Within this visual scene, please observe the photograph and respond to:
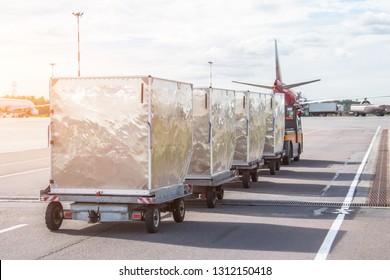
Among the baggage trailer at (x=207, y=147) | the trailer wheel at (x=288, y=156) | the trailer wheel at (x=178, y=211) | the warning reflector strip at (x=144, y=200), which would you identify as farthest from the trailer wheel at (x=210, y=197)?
the trailer wheel at (x=288, y=156)

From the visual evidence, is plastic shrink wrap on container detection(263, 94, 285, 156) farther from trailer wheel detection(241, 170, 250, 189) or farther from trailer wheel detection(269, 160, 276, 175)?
trailer wheel detection(241, 170, 250, 189)

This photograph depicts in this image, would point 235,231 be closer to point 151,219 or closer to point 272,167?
point 151,219

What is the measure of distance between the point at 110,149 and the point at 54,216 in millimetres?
1621

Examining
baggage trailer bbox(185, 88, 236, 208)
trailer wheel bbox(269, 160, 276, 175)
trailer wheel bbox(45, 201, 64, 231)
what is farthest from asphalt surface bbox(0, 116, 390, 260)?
trailer wheel bbox(269, 160, 276, 175)

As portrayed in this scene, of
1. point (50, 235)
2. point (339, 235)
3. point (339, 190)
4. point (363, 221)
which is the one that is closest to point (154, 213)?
point (50, 235)

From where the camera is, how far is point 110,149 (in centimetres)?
1273

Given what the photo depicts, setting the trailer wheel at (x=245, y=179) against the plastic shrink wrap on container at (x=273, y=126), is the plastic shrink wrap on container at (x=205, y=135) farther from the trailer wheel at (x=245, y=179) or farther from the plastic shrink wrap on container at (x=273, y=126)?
the plastic shrink wrap on container at (x=273, y=126)

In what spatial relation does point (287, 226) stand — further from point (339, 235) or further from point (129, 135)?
point (129, 135)

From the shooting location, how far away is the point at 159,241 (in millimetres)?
11766

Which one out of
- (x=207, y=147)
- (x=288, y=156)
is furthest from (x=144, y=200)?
(x=288, y=156)

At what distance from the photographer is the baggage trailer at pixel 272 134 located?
2331cm

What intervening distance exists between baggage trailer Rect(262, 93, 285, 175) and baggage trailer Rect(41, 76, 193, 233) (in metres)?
10.2

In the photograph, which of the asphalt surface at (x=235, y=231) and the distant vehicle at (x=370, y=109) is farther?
the distant vehicle at (x=370, y=109)
